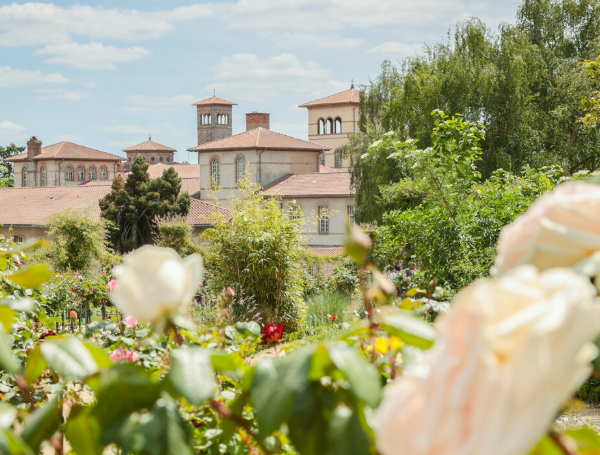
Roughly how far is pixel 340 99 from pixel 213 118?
17.4m

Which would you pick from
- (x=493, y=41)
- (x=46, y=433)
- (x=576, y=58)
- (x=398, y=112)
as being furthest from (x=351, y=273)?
(x=46, y=433)

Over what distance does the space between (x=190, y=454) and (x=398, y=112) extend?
18.3 metres

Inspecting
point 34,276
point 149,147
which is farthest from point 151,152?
point 34,276

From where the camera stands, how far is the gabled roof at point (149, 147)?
6394 cm

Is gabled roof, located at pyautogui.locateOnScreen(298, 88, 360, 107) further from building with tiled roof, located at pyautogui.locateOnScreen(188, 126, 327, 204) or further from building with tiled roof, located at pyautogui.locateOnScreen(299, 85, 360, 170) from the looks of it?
building with tiled roof, located at pyautogui.locateOnScreen(188, 126, 327, 204)

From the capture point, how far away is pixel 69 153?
49781mm

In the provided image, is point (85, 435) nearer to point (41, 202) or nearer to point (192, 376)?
point (192, 376)

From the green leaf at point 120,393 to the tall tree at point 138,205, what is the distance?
88.5 feet

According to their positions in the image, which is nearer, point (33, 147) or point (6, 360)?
point (6, 360)

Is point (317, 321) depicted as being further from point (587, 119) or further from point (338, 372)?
point (338, 372)

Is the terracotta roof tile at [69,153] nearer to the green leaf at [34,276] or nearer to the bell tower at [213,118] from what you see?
the bell tower at [213,118]

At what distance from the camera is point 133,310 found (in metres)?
0.62

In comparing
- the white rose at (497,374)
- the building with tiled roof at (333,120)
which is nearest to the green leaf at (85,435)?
the white rose at (497,374)

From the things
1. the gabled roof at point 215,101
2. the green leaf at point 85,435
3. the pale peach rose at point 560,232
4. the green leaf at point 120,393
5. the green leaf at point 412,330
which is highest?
the gabled roof at point 215,101
